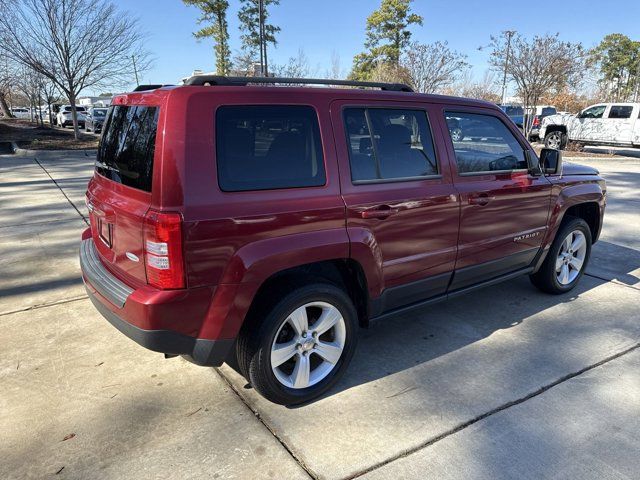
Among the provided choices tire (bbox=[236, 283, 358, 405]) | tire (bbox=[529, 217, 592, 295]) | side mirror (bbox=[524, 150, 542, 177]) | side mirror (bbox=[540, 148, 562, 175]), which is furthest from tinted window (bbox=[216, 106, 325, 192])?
tire (bbox=[529, 217, 592, 295])

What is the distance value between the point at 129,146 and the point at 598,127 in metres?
21.1

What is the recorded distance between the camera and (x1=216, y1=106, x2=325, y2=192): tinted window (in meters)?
2.33

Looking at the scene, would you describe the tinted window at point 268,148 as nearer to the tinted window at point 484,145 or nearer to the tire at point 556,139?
the tinted window at point 484,145

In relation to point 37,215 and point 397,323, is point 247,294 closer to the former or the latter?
point 397,323

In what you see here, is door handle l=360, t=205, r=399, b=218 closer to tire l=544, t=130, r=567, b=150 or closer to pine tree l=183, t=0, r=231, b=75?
tire l=544, t=130, r=567, b=150

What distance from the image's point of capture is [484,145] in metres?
3.65

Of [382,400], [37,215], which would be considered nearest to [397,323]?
[382,400]

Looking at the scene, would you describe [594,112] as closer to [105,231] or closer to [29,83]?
[105,231]

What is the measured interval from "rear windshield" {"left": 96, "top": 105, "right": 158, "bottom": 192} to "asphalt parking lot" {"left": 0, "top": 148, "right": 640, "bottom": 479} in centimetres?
132

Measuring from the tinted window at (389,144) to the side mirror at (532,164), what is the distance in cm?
112

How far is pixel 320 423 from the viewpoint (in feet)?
8.48

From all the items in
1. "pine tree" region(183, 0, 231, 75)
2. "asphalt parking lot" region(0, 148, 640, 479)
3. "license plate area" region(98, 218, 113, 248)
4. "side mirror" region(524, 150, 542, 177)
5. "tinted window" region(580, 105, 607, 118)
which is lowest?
"asphalt parking lot" region(0, 148, 640, 479)

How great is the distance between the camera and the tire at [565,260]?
4.21 metres

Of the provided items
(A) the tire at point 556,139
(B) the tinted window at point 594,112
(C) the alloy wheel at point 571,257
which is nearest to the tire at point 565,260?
(C) the alloy wheel at point 571,257
